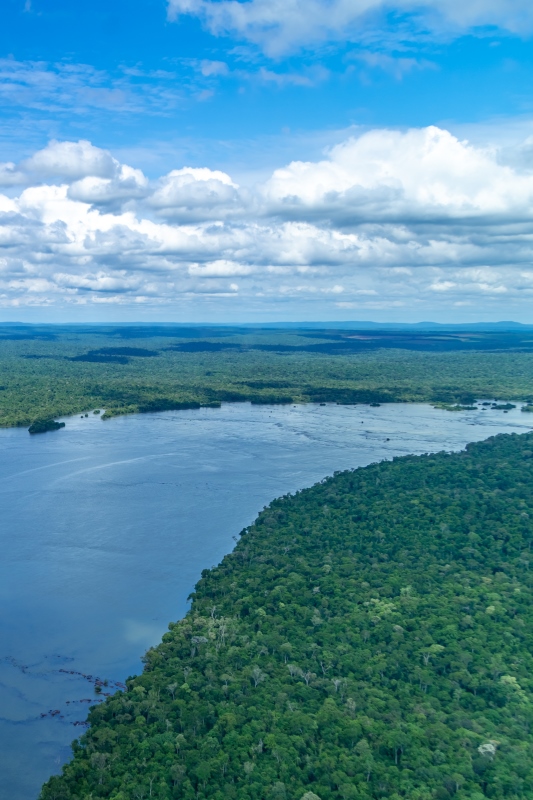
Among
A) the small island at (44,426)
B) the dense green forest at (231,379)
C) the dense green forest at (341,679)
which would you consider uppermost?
the dense green forest at (231,379)

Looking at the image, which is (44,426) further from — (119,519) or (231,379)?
(231,379)

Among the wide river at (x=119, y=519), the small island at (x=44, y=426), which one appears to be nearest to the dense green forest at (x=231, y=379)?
the small island at (x=44, y=426)

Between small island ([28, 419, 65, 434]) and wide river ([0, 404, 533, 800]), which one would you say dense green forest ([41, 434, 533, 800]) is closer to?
wide river ([0, 404, 533, 800])

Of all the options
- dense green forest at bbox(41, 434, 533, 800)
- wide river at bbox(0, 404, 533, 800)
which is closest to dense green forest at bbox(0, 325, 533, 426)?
wide river at bbox(0, 404, 533, 800)

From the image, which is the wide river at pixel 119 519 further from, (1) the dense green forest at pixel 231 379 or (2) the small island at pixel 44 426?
(1) the dense green forest at pixel 231 379

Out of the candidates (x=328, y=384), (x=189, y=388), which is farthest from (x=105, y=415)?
(x=328, y=384)

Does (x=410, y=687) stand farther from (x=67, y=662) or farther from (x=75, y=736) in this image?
(x=67, y=662)

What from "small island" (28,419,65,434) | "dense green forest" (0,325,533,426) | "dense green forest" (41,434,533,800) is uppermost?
"dense green forest" (0,325,533,426)
